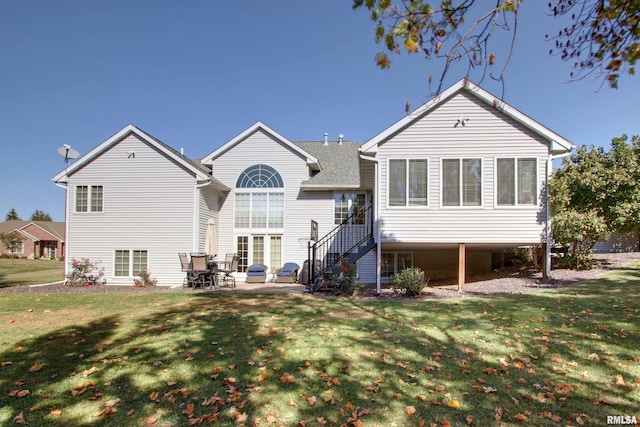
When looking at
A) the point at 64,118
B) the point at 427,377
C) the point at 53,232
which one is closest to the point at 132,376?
the point at 427,377

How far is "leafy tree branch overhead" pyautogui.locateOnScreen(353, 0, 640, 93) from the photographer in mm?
3242

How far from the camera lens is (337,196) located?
51.4 ft

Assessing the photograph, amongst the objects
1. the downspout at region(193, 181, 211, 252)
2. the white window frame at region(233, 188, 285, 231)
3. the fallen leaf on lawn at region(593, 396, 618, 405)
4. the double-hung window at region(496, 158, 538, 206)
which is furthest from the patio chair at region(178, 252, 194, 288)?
the fallen leaf on lawn at region(593, 396, 618, 405)

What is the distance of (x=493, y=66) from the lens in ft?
11.4

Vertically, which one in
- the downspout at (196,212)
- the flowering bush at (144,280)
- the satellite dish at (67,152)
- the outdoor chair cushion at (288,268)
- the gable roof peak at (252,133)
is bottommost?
the flowering bush at (144,280)

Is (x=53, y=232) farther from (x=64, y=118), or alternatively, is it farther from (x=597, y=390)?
(x=597, y=390)

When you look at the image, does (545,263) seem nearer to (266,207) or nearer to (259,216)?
(266,207)

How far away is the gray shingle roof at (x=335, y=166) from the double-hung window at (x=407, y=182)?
6.33ft

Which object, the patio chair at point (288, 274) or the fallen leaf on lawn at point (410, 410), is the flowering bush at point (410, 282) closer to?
the patio chair at point (288, 274)

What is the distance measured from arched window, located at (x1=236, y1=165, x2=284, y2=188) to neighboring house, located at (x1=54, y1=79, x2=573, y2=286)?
67 mm

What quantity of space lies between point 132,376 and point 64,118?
24271mm

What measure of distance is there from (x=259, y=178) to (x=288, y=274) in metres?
4.76

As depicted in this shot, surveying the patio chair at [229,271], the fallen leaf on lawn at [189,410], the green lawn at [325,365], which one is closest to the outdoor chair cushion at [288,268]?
the patio chair at [229,271]

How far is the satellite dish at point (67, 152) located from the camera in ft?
45.9
